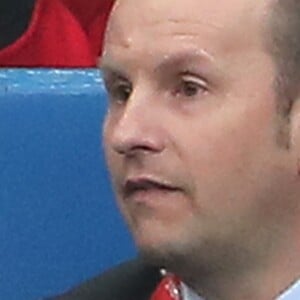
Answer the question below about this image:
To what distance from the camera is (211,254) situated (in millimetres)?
792

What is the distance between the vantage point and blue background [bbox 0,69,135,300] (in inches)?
45.2

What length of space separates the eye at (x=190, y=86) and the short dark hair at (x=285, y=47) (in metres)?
0.05

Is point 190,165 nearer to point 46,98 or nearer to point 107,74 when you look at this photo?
point 107,74

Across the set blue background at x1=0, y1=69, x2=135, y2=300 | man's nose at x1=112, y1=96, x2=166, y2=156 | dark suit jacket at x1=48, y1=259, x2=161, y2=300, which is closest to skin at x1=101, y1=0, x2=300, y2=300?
man's nose at x1=112, y1=96, x2=166, y2=156

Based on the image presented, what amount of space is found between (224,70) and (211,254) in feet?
0.43

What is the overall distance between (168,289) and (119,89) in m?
0.18

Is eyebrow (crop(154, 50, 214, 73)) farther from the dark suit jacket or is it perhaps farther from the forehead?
the dark suit jacket

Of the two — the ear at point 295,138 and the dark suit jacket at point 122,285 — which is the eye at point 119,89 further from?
the dark suit jacket at point 122,285

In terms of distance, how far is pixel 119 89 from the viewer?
0.82 m

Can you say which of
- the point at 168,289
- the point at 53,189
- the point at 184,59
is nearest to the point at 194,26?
the point at 184,59

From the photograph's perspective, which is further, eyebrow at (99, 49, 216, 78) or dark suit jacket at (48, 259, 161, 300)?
dark suit jacket at (48, 259, 161, 300)

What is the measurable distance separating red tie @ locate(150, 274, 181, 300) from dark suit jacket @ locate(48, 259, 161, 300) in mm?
30

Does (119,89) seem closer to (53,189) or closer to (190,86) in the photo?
(190,86)

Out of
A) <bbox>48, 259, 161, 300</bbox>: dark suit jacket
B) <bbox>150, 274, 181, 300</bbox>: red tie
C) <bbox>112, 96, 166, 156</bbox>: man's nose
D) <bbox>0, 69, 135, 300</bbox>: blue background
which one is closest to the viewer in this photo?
<bbox>112, 96, 166, 156</bbox>: man's nose
